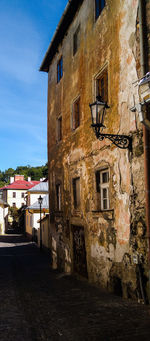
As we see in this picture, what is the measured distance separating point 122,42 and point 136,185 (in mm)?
3967

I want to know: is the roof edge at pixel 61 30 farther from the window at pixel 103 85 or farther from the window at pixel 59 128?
the window at pixel 103 85

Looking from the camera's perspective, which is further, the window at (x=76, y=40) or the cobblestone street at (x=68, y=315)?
the window at (x=76, y=40)

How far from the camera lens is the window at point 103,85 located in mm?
9969

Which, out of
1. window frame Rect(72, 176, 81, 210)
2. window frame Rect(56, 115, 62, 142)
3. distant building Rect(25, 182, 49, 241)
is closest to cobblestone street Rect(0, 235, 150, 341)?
window frame Rect(72, 176, 81, 210)

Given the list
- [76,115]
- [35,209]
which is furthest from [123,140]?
[35,209]

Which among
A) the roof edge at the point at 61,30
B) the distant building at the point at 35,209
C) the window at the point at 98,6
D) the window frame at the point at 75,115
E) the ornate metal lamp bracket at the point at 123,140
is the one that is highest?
the roof edge at the point at 61,30

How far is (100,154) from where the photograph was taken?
9.89 m

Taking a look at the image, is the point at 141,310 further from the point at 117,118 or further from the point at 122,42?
the point at 122,42

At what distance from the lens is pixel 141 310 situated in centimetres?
686

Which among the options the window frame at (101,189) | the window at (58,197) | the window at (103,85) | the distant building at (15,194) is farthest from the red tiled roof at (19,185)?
the window frame at (101,189)

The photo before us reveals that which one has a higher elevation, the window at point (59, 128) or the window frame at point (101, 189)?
the window at point (59, 128)

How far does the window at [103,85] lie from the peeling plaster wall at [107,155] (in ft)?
0.67

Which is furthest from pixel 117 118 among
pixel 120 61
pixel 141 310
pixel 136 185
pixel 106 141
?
pixel 141 310

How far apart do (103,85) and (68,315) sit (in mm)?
6899
